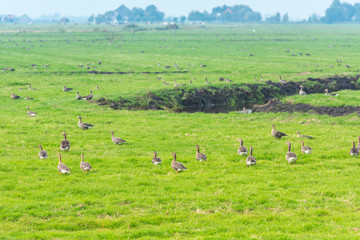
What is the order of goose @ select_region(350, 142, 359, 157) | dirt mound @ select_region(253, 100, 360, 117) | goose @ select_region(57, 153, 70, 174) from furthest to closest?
1. dirt mound @ select_region(253, 100, 360, 117)
2. goose @ select_region(350, 142, 359, 157)
3. goose @ select_region(57, 153, 70, 174)

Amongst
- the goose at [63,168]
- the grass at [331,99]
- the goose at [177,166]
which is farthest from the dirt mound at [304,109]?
the goose at [63,168]

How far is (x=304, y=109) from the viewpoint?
41.5 meters

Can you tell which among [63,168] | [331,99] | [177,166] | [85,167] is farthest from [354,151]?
[331,99]

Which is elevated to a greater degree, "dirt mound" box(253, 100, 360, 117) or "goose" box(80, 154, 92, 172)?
"goose" box(80, 154, 92, 172)

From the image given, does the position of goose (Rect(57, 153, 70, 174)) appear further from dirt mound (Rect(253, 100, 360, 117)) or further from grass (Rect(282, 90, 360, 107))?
grass (Rect(282, 90, 360, 107))

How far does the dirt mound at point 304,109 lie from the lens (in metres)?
38.3

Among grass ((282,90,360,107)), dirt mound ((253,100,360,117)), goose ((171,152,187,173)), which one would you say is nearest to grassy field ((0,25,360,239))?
grass ((282,90,360,107))

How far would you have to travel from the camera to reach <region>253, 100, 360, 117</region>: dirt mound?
126ft

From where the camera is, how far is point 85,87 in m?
52.9

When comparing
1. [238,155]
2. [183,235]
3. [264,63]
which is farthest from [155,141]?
[264,63]

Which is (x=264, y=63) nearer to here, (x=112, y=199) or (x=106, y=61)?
(x=106, y=61)

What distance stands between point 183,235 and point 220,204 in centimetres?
314

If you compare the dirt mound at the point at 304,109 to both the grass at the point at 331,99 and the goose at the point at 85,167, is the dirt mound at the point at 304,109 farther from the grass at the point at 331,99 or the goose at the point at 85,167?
the goose at the point at 85,167

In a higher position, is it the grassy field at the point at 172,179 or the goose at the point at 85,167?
the goose at the point at 85,167
